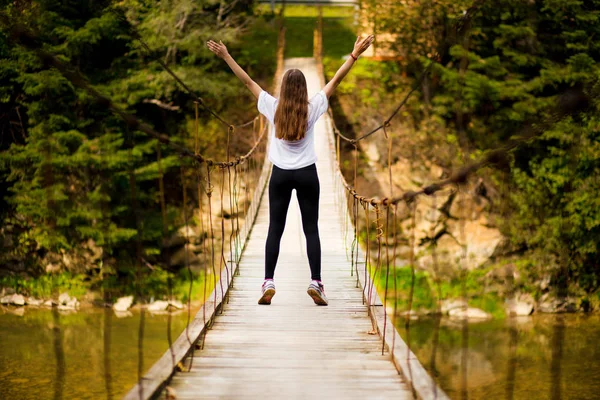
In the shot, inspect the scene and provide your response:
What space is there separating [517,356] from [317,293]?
562 centimetres

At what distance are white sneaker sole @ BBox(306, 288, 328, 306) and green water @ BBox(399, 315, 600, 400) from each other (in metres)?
3.55

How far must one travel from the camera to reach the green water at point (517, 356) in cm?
739

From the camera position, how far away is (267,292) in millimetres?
3357

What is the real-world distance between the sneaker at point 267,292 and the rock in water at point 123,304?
689 centimetres

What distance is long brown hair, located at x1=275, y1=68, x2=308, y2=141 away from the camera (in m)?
2.96

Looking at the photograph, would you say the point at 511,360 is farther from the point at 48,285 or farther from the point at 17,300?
the point at 17,300

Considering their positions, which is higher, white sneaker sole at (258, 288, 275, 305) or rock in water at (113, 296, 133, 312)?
white sneaker sole at (258, 288, 275, 305)

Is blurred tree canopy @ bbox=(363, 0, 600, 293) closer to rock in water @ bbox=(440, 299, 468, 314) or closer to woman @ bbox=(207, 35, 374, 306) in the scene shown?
rock in water @ bbox=(440, 299, 468, 314)

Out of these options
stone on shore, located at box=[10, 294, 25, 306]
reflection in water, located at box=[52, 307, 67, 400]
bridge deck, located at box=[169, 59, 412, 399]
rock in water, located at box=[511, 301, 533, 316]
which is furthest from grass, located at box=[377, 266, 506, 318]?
bridge deck, located at box=[169, 59, 412, 399]

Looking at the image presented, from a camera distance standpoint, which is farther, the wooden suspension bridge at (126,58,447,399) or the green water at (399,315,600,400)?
the green water at (399,315,600,400)

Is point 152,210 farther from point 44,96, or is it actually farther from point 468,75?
point 468,75

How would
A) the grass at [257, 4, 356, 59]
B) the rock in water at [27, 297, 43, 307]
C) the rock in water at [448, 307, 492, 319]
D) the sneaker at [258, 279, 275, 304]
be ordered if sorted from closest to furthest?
the sneaker at [258, 279, 275, 304], the rock in water at [448, 307, 492, 319], the rock in water at [27, 297, 43, 307], the grass at [257, 4, 356, 59]

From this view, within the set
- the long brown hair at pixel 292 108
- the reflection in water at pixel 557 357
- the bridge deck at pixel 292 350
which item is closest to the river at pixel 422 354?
the reflection in water at pixel 557 357

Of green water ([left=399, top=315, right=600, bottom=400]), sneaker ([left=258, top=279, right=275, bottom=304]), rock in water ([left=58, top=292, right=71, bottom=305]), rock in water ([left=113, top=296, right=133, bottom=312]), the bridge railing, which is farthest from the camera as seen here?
rock in water ([left=58, top=292, right=71, bottom=305])
